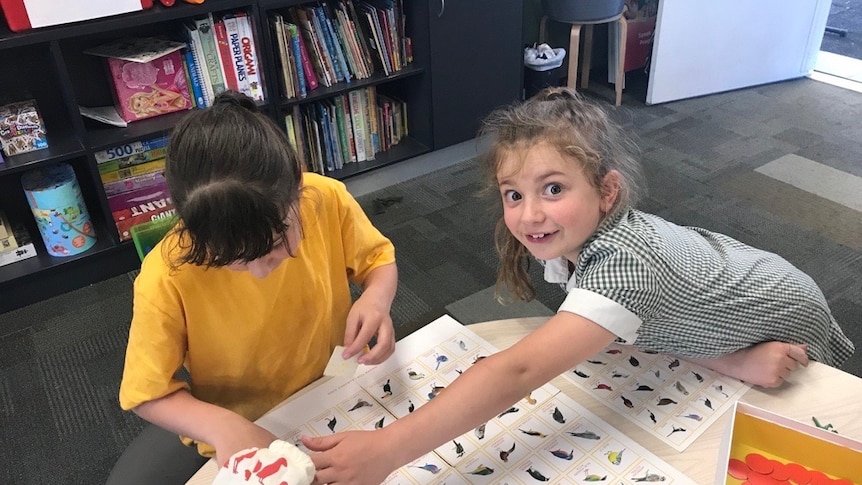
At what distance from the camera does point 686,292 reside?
914 millimetres

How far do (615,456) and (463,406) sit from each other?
0.20 metres

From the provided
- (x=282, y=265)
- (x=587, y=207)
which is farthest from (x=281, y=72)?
(x=587, y=207)

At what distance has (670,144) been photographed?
301cm

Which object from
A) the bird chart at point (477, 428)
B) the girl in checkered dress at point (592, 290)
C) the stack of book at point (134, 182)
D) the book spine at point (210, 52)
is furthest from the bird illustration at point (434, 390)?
the book spine at point (210, 52)

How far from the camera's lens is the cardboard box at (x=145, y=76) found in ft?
6.74

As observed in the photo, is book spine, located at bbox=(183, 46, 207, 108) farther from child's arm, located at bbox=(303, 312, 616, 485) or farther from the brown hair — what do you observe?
child's arm, located at bbox=(303, 312, 616, 485)

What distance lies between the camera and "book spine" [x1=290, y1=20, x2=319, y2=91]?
2328 mm

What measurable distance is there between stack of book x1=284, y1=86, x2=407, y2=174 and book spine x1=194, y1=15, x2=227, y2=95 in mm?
297

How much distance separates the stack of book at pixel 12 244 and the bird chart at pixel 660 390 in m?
1.92

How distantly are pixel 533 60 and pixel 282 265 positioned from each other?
2.41 metres

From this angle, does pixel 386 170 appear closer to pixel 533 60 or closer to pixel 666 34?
pixel 533 60

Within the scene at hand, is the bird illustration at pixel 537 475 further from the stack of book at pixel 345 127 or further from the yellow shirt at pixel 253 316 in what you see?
the stack of book at pixel 345 127

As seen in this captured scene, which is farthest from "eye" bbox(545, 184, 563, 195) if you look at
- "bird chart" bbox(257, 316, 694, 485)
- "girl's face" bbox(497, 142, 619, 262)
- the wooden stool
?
the wooden stool

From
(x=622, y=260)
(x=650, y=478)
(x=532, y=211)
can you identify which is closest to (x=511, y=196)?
(x=532, y=211)
